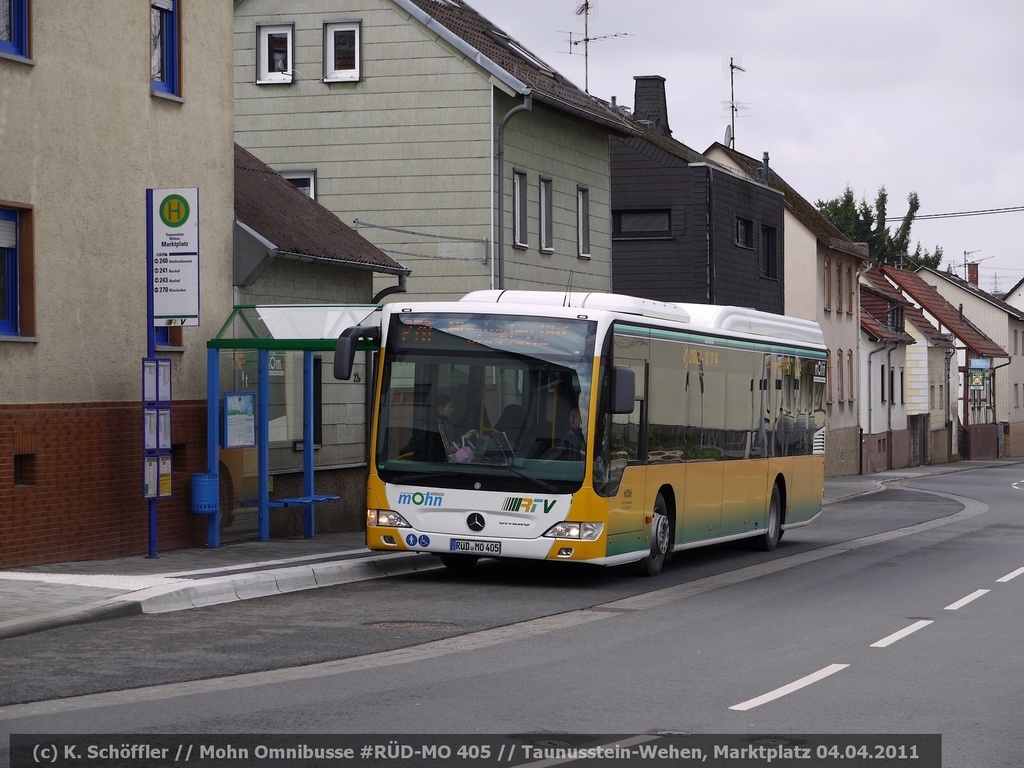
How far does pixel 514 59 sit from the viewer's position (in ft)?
108

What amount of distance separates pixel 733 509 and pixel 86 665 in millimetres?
11312

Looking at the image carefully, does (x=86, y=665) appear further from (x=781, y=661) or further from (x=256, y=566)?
(x=256, y=566)

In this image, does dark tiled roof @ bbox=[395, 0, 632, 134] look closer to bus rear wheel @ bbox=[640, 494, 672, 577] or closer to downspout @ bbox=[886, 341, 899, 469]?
bus rear wheel @ bbox=[640, 494, 672, 577]

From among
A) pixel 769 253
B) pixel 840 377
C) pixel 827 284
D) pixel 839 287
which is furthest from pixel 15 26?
pixel 840 377

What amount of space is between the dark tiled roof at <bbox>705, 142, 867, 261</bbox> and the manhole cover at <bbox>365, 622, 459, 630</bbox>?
1709 inches

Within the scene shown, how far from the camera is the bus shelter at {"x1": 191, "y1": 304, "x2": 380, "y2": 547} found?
1839 centimetres

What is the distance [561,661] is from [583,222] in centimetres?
2434

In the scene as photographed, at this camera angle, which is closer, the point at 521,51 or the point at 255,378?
the point at 255,378

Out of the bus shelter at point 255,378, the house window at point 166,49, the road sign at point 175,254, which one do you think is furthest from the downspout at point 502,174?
the road sign at point 175,254

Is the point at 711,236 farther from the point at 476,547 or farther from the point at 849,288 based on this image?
the point at 476,547

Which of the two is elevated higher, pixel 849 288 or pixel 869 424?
pixel 849 288

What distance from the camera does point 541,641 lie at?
12023 mm

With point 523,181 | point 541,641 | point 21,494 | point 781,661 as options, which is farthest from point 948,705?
point 523,181

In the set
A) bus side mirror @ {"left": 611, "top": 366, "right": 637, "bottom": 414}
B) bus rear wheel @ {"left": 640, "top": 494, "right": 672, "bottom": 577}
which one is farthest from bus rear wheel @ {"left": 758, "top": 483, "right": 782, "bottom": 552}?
bus side mirror @ {"left": 611, "top": 366, "right": 637, "bottom": 414}
